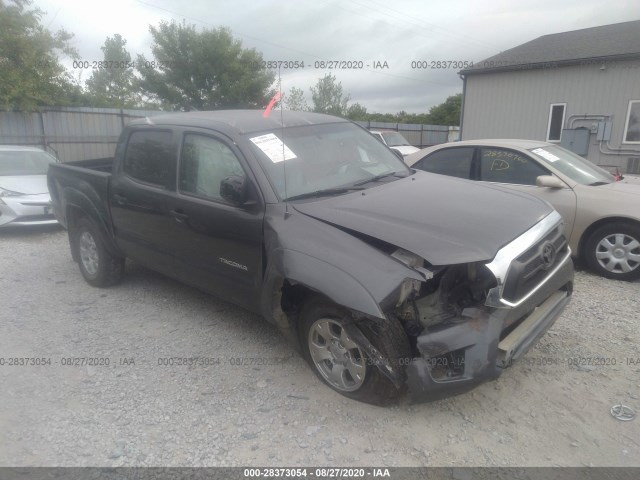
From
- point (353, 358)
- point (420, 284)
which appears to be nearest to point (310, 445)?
point (353, 358)

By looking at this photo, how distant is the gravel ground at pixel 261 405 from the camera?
2.71 m

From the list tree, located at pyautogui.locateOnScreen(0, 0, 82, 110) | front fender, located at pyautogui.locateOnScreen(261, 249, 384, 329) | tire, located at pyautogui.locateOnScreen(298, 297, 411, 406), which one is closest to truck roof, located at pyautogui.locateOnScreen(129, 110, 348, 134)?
front fender, located at pyautogui.locateOnScreen(261, 249, 384, 329)

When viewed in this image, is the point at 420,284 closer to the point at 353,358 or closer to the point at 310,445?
the point at 353,358

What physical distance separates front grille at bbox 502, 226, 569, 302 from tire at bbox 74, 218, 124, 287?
4.14m

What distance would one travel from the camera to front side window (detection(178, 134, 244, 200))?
368cm

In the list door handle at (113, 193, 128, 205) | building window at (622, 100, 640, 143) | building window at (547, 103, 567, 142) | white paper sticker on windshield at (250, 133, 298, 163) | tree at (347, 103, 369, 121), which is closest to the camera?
white paper sticker on windshield at (250, 133, 298, 163)

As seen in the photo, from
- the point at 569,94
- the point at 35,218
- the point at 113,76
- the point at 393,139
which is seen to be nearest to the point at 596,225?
the point at 35,218

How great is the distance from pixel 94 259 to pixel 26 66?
9.51 metres

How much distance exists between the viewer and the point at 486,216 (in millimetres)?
3141

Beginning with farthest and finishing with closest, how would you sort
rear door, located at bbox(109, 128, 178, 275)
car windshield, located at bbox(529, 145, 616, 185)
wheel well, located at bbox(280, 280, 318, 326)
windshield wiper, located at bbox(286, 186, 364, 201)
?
1. car windshield, located at bbox(529, 145, 616, 185)
2. rear door, located at bbox(109, 128, 178, 275)
3. windshield wiper, located at bbox(286, 186, 364, 201)
4. wheel well, located at bbox(280, 280, 318, 326)

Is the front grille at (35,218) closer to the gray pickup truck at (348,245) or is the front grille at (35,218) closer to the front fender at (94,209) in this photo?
the front fender at (94,209)

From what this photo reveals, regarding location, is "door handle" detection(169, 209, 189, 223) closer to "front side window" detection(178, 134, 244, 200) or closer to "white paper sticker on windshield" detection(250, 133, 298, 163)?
"front side window" detection(178, 134, 244, 200)

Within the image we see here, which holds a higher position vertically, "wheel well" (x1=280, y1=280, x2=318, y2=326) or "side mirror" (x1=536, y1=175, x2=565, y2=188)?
"side mirror" (x1=536, y1=175, x2=565, y2=188)

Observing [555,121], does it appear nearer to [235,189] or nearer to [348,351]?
[235,189]
